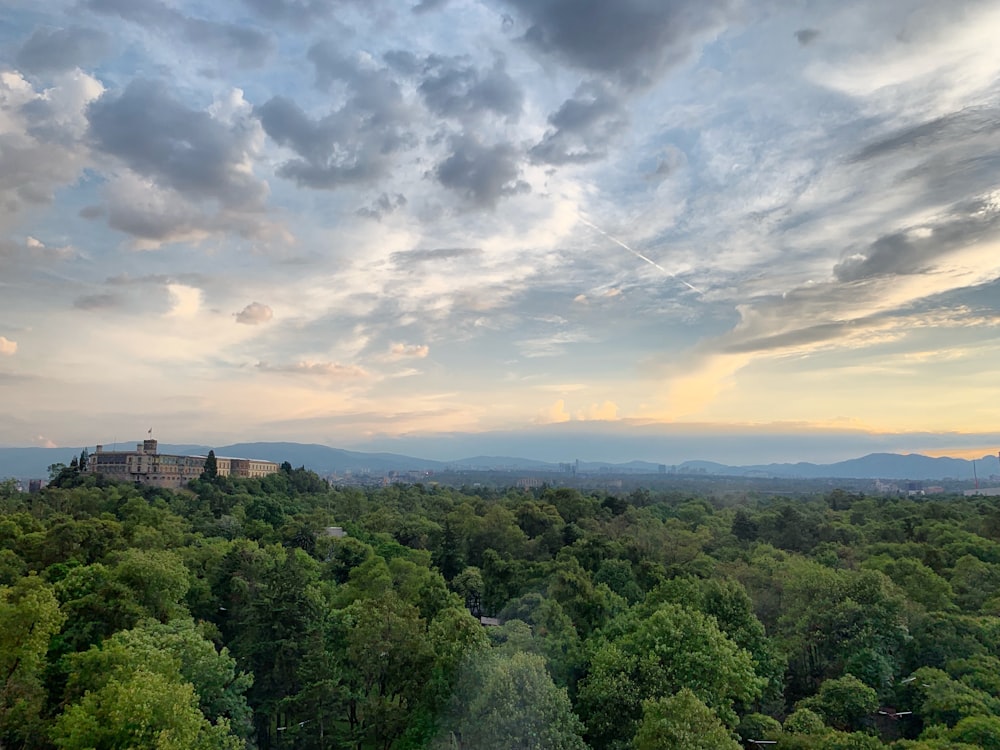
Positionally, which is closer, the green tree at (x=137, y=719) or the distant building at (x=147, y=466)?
the green tree at (x=137, y=719)

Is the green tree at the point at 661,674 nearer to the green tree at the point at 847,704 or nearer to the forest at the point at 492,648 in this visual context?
the forest at the point at 492,648

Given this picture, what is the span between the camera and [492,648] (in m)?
17.8

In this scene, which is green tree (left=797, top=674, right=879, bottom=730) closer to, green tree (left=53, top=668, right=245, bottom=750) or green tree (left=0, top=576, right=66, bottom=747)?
green tree (left=53, top=668, right=245, bottom=750)

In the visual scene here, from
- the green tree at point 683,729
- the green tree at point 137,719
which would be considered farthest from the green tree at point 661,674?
the green tree at point 137,719

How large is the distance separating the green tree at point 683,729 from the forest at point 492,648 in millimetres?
51

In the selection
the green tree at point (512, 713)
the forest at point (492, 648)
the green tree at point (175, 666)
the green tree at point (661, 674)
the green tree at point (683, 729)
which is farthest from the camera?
the green tree at point (661, 674)

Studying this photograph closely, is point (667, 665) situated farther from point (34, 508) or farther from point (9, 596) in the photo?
point (34, 508)

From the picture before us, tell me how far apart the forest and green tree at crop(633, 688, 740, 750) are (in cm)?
5

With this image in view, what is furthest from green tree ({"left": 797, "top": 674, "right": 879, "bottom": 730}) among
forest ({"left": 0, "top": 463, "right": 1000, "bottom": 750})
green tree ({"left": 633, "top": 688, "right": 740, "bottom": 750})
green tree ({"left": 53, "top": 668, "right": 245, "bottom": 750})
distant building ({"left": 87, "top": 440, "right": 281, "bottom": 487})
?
distant building ({"left": 87, "top": 440, "right": 281, "bottom": 487})

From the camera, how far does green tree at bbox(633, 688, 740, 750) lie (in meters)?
12.6

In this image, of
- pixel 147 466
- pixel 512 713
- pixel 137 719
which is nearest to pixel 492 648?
pixel 512 713

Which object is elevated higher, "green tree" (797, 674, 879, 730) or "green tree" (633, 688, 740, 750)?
"green tree" (633, 688, 740, 750)

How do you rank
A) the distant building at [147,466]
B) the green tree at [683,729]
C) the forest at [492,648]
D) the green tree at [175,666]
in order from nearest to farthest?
the green tree at [683,729] → the forest at [492,648] → the green tree at [175,666] → the distant building at [147,466]

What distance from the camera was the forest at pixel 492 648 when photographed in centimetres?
1470
